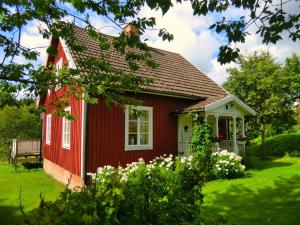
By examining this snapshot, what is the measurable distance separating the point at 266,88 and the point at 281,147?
4.73 m

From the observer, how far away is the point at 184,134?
13867 millimetres

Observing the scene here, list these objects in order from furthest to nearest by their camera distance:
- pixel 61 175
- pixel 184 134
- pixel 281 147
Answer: pixel 281 147
pixel 184 134
pixel 61 175

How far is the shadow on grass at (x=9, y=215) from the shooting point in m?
7.58

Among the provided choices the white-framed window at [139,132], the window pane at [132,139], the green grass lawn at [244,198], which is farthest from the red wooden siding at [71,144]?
the window pane at [132,139]

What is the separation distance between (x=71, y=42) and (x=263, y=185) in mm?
7574

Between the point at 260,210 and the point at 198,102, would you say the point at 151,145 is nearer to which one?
the point at 198,102

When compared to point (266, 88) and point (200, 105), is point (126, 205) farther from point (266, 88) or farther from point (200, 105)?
point (266, 88)

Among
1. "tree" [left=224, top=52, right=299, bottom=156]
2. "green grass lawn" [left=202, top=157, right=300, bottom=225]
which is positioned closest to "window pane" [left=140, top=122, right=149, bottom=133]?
"green grass lawn" [left=202, top=157, right=300, bottom=225]

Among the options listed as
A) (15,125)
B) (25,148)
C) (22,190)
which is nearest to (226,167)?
(22,190)

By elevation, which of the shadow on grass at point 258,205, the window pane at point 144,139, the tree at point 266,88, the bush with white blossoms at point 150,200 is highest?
the tree at point 266,88

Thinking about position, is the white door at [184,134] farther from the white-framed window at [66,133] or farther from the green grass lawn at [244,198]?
the white-framed window at [66,133]

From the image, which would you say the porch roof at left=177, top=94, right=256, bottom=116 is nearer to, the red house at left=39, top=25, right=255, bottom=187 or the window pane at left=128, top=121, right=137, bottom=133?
the red house at left=39, top=25, right=255, bottom=187

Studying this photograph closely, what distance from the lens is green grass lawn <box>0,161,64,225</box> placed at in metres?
8.43

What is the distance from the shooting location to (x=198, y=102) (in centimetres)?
1412
